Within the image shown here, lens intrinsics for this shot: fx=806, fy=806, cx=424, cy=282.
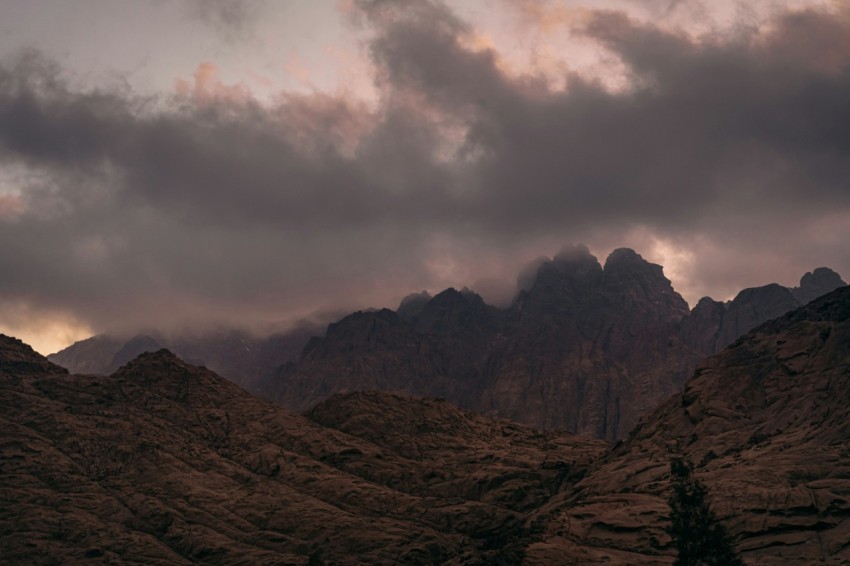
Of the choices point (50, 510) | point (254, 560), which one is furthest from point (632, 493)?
point (50, 510)

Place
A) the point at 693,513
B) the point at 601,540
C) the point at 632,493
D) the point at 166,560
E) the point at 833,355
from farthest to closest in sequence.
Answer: the point at 833,355 → the point at 166,560 → the point at 632,493 → the point at 601,540 → the point at 693,513

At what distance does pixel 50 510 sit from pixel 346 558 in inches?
2835

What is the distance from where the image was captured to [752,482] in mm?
142875

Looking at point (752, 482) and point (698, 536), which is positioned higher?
point (752, 482)

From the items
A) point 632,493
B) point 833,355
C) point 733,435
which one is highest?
point 833,355

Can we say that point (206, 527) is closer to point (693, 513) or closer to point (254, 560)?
point (254, 560)

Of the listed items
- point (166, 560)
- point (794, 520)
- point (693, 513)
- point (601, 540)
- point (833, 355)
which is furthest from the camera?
point (833, 355)

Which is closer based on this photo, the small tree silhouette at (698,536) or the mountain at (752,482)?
the small tree silhouette at (698,536)

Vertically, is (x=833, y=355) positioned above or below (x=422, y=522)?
above

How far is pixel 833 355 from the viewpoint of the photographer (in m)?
187

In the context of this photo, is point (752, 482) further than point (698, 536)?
Yes

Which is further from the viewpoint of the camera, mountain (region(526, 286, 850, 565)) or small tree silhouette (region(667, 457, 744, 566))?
mountain (region(526, 286, 850, 565))

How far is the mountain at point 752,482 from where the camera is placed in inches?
4958

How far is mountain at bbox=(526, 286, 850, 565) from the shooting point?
125938mm
